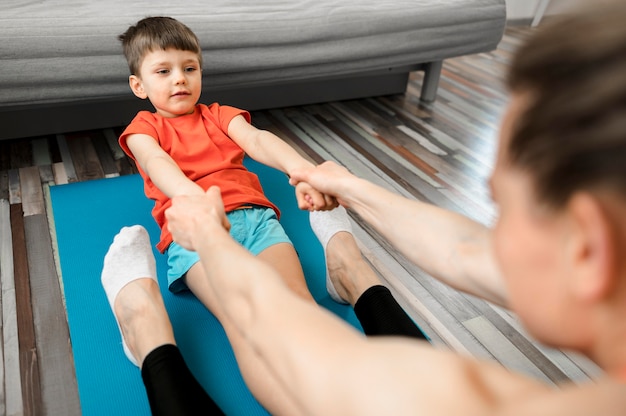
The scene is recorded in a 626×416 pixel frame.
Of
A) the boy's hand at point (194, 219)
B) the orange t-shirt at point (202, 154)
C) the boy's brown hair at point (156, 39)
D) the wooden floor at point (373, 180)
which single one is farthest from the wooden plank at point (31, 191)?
the boy's hand at point (194, 219)

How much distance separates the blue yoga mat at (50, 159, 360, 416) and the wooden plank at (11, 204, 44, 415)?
0.37 feet

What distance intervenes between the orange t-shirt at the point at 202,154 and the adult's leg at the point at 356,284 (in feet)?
0.54

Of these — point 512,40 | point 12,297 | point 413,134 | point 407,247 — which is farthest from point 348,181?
point 512,40

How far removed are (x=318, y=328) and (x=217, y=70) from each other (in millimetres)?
1507

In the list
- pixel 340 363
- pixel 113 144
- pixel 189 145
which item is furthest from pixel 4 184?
pixel 340 363

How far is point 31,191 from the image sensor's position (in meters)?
1.72

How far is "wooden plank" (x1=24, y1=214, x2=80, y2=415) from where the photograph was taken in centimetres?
104

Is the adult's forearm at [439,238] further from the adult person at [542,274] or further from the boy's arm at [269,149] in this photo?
the adult person at [542,274]

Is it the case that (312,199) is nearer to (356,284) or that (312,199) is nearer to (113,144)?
(356,284)

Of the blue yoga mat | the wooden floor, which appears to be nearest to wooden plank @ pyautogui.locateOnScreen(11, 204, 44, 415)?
the wooden floor

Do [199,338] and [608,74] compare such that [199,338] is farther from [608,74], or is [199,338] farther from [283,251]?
[608,74]

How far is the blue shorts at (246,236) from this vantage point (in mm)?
1155

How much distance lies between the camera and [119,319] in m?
1.04

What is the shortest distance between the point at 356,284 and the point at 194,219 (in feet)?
1.63
